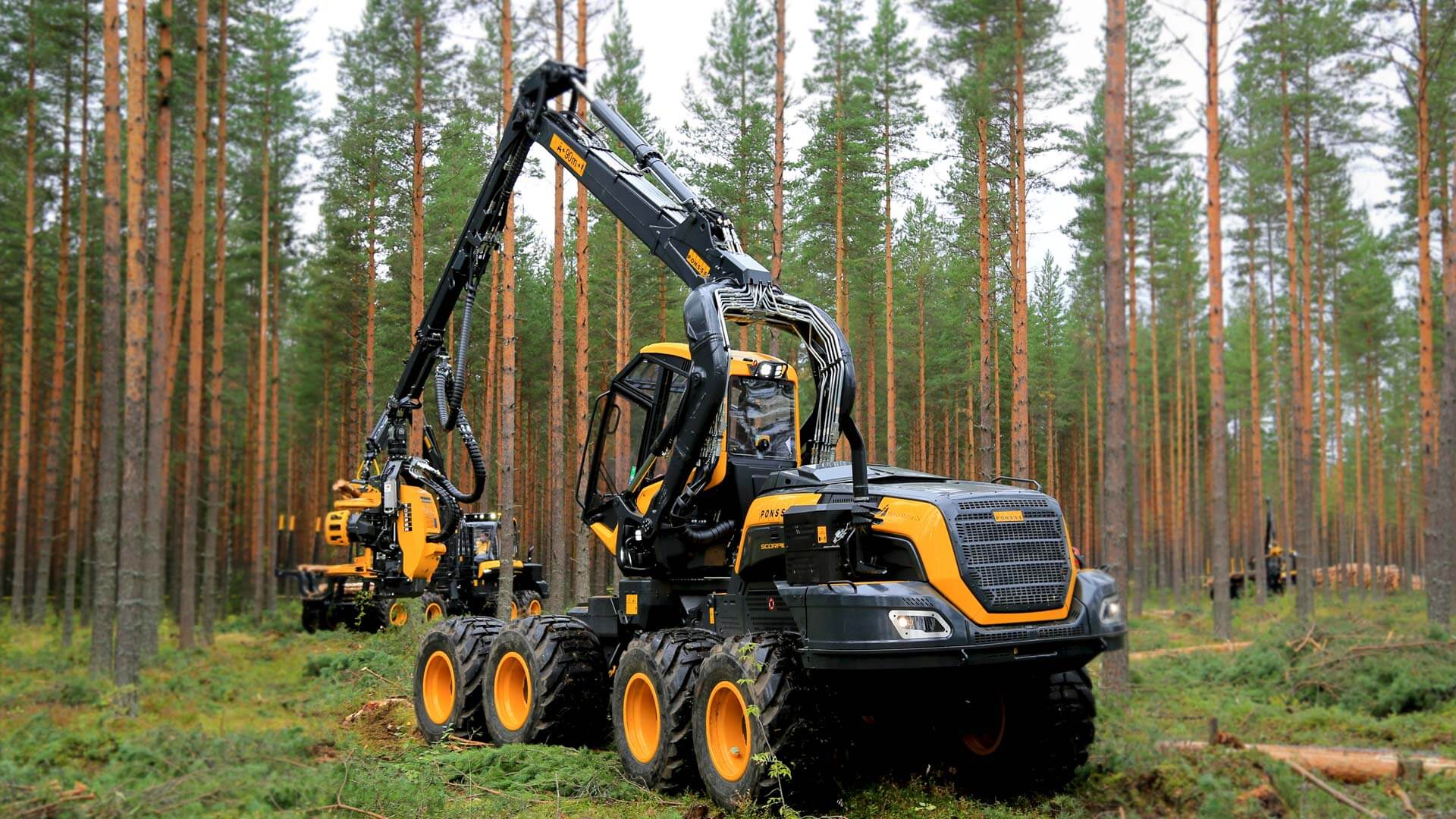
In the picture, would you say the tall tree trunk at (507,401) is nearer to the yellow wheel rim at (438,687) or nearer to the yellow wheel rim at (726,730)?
the yellow wheel rim at (438,687)

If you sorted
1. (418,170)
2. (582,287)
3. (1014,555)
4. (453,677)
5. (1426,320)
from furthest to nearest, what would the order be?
(418,170)
(1426,320)
(582,287)
(453,677)
(1014,555)

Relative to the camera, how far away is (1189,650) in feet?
63.9

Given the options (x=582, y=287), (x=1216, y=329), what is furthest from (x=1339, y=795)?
(x=582, y=287)

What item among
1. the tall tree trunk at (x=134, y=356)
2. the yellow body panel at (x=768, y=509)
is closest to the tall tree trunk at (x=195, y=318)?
the tall tree trunk at (x=134, y=356)

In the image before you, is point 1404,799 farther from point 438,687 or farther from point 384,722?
point 384,722

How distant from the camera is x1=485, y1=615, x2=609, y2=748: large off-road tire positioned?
8.52 metres

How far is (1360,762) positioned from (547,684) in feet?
21.7

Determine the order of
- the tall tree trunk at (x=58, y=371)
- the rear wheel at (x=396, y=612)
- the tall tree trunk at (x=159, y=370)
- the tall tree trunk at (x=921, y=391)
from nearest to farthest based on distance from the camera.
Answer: the tall tree trunk at (x=159, y=370) → the rear wheel at (x=396, y=612) → the tall tree trunk at (x=58, y=371) → the tall tree trunk at (x=921, y=391)

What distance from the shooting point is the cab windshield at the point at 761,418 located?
807 centimetres

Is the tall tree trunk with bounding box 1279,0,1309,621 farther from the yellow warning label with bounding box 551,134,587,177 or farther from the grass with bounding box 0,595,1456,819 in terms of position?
the yellow warning label with bounding box 551,134,587,177

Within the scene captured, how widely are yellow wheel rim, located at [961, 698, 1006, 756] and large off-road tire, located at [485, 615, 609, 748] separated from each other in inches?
115

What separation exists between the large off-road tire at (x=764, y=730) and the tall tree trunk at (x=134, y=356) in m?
8.57

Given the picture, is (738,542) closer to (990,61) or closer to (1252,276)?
(990,61)

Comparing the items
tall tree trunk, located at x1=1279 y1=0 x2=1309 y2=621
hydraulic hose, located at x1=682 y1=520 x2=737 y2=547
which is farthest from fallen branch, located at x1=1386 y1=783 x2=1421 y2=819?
tall tree trunk, located at x1=1279 y1=0 x2=1309 y2=621
